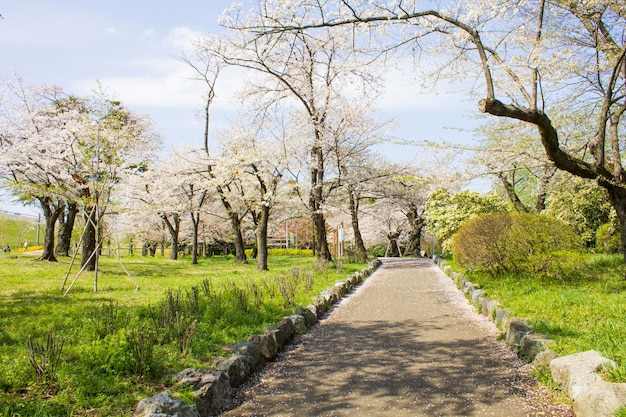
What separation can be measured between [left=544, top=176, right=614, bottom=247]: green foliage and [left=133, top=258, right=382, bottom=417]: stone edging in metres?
13.3

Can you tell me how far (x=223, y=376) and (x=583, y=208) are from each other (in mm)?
16485

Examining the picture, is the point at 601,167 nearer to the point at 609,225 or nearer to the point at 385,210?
the point at 609,225

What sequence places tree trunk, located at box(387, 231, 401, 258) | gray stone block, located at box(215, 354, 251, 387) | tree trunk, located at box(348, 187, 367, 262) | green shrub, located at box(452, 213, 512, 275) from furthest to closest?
tree trunk, located at box(387, 231, 401, 258) < tree trunk, located at box(348, 187, 367, 262) < green shrub, located at box(452, 213, 512, 275) < gray stone block, located at box(215, 354, 251, 387)

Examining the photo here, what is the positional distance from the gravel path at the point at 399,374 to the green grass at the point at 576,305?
55cm

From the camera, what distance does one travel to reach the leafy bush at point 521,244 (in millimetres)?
9867

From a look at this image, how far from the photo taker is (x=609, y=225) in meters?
15.6

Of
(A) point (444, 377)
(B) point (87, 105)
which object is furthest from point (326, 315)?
(B) point (87, 105)

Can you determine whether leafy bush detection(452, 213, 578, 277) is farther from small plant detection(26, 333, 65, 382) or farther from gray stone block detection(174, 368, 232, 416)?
small plant detection(26, 333, 65, 382)

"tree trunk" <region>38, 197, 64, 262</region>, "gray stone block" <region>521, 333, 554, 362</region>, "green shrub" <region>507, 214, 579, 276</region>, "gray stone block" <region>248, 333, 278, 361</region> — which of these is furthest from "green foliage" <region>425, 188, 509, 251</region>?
"tree trunk" <region>38, 197, 64, 262</region>

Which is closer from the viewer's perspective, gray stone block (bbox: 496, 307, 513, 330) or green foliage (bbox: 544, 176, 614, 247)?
gray stone block (bbox: 496, 307, 513, 330)

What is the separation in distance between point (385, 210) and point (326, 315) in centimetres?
2580

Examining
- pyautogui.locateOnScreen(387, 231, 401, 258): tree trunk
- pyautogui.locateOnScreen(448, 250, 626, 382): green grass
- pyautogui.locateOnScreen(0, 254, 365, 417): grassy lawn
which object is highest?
pyautogui.locateOnScreen(387, 231, 401, 258): tree trunk

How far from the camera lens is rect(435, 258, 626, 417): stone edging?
3.23m

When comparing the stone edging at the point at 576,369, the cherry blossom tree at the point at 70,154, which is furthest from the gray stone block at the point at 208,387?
the cherry blossom tree at the point at 70,154
